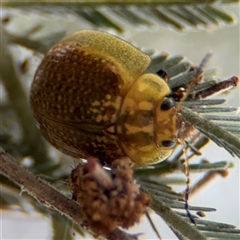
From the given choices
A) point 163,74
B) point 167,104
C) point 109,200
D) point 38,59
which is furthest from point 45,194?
point 38,59

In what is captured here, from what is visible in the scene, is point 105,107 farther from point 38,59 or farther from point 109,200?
point 38,59

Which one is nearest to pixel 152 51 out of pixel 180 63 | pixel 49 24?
pixel 180 63

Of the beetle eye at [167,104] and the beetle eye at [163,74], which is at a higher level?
the beetle eye at [163,74]

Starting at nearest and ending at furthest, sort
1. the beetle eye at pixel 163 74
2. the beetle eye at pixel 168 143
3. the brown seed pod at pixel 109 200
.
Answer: the brown seed pod at pixel 109 200 → the beetle eye at pixel 168 143 → the beetle eye at pixel 163 74

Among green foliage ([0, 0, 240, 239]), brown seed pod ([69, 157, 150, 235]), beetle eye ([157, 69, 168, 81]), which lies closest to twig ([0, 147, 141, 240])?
brown seed pod ([69, 157, 150, 235])

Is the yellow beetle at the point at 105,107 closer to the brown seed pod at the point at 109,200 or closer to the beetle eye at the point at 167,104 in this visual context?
the beetle eye at the point at 167,104

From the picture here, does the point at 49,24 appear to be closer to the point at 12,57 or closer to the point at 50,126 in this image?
the point at 12,57

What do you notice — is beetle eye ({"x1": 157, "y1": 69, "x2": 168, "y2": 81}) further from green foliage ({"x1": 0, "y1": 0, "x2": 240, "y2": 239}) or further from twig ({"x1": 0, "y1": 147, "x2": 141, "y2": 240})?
twig ({"x1": 0, "y1": 147, "x2": 141, "y2": 240})

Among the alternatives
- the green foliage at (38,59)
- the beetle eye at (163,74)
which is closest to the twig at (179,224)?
the green foliage at (38,59)
